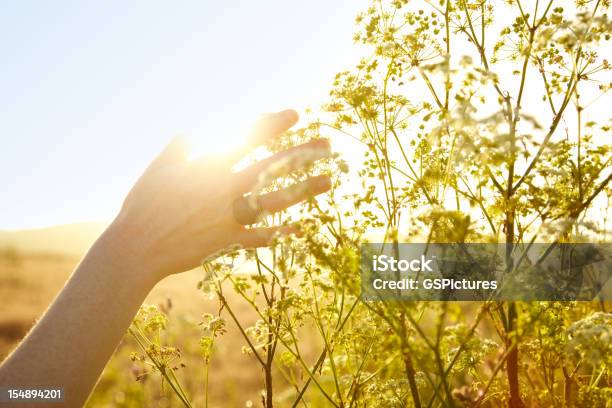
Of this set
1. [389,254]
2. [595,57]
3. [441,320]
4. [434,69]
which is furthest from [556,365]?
[434,69]

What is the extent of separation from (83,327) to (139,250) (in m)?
0.52

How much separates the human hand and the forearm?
0.40 ft

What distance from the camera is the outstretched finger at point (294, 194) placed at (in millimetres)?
2197

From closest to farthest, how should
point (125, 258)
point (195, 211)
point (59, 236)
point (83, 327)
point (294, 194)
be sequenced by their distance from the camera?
point (294, 194)
point (83, 327)
point (125, 258)
point (195, 211)
point (59, 236)

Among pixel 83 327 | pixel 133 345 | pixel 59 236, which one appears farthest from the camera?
pixel 59 236

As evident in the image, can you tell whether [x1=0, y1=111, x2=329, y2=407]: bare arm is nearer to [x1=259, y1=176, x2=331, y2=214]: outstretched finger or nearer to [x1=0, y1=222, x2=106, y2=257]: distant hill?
[x1=259, y1=176, x2=331, y2=214]: outstretched finger

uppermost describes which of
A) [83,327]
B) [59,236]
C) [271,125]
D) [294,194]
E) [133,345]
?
[59,236]

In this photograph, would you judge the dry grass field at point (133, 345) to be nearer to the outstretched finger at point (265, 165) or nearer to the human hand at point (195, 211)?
the human hand at point (195, 211)

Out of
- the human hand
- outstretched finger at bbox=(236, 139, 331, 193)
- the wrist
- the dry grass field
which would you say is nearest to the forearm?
the wrist

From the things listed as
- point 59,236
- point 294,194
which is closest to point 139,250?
point 294,194

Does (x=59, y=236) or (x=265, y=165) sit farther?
(x=59, y=236)

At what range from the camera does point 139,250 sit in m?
2.97

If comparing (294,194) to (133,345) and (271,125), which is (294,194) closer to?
(271,125)

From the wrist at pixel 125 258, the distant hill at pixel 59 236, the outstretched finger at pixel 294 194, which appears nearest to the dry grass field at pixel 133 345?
the wrist at pixel 125 258
